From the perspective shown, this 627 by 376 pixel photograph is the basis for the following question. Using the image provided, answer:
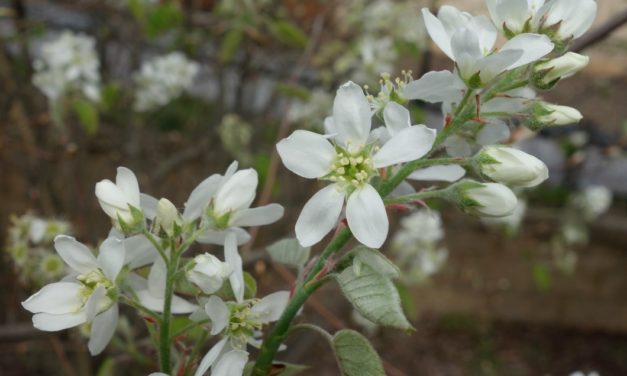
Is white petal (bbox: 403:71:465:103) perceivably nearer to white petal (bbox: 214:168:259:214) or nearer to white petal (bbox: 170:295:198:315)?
white petal (bbox: 214:168:259:214)

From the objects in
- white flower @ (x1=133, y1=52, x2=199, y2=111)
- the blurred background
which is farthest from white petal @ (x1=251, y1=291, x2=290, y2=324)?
white flower @ (x1=133, y1=52, x2=199, y2=111)

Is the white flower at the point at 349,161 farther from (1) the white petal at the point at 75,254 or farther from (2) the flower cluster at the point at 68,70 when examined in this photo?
(2) the flower cluster at the point at 68,70

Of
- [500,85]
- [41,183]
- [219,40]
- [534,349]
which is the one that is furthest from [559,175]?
[500,85]

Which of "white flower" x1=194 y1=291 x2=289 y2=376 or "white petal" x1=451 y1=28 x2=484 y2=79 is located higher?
"white petal" x1=451 y1=28 x2=484 y2=79

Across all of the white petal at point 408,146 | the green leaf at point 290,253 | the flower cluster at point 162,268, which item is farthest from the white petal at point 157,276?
the white petal at point 408,146

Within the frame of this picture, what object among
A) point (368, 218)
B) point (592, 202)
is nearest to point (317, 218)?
point (368, 218)

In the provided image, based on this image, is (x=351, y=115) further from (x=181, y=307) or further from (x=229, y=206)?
(x=181, y=307)

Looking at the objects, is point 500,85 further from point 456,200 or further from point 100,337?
point 100,337
